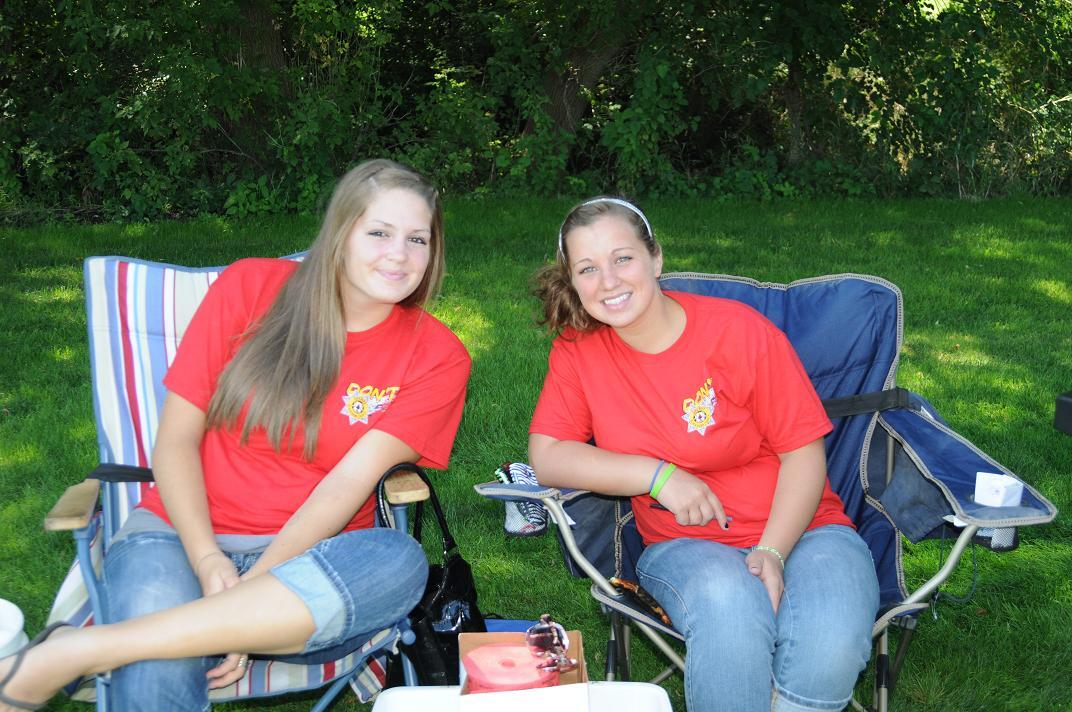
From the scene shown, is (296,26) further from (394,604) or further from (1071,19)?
(394,604)

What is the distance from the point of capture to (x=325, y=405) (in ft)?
7.76

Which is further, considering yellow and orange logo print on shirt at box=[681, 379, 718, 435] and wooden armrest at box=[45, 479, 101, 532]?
yellow and orange logo print on shirt at box=[681, 379, 718, 435]

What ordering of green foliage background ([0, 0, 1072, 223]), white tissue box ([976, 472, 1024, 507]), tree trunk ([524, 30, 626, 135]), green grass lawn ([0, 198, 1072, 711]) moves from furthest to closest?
tree trunk ([524, 30, 626, 135]) < green foliage background ([0, 0, 1072, 223]) < green grass lawn ([0, 198, 1072, 711]) < white tissue box ([976, 472, 1024, 507])

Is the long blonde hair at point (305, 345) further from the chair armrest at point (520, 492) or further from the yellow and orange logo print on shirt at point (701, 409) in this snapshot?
the yellow and orange logo print on shirt at point (701, 409)

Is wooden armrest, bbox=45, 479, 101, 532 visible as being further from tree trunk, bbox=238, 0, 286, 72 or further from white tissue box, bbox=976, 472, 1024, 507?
tree trunk, bbox=238, 0, 286, 72

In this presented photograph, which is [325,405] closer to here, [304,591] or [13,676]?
[304,591]

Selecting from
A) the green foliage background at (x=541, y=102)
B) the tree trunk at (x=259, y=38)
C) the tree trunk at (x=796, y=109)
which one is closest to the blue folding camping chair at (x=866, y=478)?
the green foliage background at (x=541, y=102)

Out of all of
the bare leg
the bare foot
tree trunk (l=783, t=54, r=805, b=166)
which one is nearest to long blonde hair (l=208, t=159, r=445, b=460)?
the bare leg

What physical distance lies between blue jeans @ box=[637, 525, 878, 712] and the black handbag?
41 cm

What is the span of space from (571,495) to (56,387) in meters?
2.77

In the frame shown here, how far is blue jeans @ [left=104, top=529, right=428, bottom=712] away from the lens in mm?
1953

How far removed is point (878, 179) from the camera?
8.65 metres

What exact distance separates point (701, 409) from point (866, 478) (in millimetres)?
552

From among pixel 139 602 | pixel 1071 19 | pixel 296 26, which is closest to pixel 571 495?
pixel 139 602
